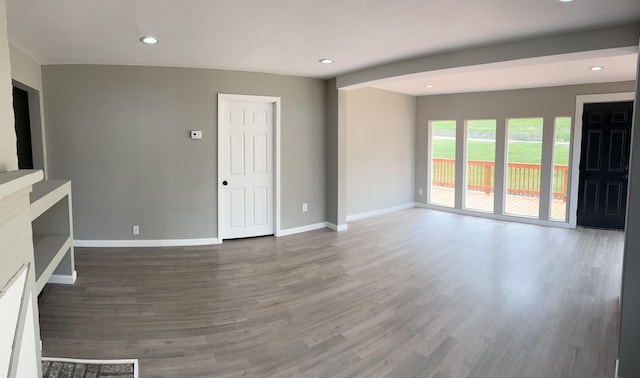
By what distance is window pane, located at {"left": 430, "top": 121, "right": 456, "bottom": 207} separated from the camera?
808 cm

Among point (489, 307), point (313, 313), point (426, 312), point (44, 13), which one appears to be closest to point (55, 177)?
point (44, 13)

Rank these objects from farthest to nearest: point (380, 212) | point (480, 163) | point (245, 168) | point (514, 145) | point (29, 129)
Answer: point (480, 163)
point (380, 212)
point (514, 145)
point (245, 168)
point (29, 129)

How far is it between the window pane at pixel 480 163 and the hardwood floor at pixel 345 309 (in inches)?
105

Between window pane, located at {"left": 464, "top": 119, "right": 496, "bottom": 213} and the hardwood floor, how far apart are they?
8.78 feet

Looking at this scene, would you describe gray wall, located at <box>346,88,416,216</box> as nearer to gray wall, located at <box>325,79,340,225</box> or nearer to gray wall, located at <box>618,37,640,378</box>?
gray wall, located at <box>325,79,340,225</box>

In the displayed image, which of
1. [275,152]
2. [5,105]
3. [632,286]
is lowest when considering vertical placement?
[632,286]

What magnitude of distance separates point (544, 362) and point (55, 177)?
18.3 feet

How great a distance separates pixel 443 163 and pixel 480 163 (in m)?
0.77

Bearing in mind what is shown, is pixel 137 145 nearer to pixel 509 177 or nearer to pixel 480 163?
pixel 480 163

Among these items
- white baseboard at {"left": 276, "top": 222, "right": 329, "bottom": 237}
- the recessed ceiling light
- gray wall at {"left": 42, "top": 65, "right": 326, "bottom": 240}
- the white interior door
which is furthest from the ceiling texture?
white baseboard at {"left": 276, "top": 222, "right": 329, "bottom": 237}

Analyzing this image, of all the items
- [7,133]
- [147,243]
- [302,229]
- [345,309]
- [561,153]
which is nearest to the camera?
[7,133]

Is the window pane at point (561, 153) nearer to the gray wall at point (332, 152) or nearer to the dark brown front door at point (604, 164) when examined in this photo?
the dark brown front door at point (604, 164)

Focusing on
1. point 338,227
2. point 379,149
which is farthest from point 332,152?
point 379,149

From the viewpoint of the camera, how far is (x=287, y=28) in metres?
3.32
